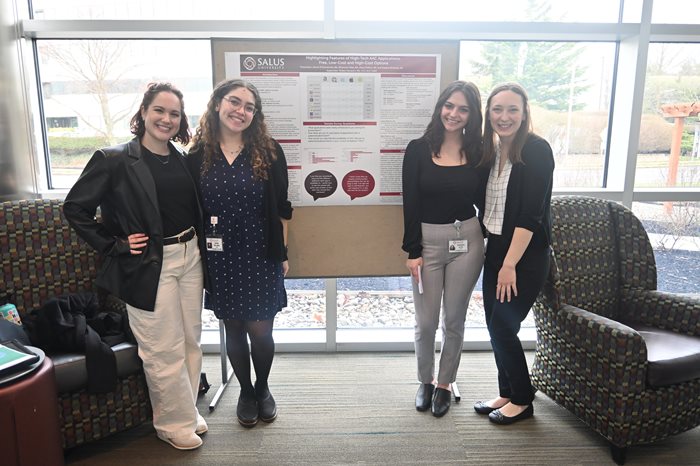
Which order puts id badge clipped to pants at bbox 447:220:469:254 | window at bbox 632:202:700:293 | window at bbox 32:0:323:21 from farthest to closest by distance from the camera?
window at bbox 632:202:700:293 < window at bbox 32:0:323:21 < id badge clipped to pants at bbox 447:220:469:254

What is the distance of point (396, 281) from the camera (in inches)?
127

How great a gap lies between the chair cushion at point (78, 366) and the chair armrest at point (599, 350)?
194 centimetres

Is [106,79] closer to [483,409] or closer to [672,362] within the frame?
[483,409]

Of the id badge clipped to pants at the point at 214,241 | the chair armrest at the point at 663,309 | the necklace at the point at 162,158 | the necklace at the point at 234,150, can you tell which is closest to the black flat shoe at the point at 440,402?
the chair armrest at the point at 663,309

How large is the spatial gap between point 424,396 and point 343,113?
5.10ft

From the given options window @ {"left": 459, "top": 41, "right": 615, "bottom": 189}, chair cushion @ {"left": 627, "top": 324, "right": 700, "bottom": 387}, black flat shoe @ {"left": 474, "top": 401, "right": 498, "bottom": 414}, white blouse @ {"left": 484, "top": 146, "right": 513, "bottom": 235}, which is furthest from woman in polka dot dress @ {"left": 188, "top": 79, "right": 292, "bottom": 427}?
chair cushion @ {"left": 627, "top": 324, "right": 700, "bottom": 387}

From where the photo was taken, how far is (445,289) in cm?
236

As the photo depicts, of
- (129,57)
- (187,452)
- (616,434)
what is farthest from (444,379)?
(129,57)

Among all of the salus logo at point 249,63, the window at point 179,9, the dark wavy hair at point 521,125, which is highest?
the window at point 179,9

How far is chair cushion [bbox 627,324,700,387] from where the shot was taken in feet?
6.47

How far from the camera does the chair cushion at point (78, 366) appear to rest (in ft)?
6.28

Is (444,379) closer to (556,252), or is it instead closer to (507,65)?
(556,252)

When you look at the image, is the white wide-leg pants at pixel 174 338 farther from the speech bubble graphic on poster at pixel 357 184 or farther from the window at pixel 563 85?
the window at pixel 563 85

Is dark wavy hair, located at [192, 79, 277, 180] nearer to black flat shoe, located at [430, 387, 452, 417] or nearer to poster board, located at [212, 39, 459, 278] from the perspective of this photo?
poster board, located at [212, 39, 459, 278]
